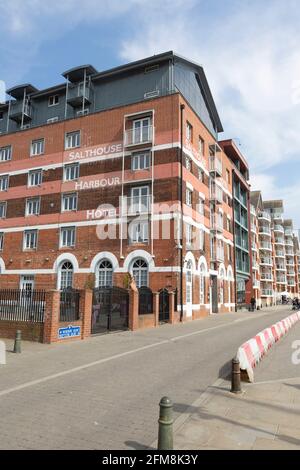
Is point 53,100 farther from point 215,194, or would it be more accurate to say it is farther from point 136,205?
point 215,194

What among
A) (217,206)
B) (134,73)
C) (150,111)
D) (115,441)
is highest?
(134,73)

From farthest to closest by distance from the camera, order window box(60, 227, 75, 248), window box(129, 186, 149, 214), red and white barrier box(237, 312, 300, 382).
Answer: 1. window box(60, 227, 75, 248)
2. window box(129, 186, 149, 214)
3. red and white barrier box(237, 312, 300, 382)

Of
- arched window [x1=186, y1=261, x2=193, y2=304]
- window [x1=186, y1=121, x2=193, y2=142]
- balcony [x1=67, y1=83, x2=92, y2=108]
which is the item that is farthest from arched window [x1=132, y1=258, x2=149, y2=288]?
balcony [x1=67, y1=83, x2=92, y2=108]

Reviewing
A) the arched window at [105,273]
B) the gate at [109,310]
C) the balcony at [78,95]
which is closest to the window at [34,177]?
the balcony at [78,95]

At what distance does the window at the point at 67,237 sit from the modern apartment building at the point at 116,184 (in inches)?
3.5

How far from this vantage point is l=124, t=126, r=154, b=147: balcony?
2814 centimetres

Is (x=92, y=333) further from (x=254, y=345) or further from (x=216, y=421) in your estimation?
(x=216, y=421)

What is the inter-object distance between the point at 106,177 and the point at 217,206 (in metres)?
12.1

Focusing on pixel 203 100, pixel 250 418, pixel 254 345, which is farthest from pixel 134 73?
pixel 250 418

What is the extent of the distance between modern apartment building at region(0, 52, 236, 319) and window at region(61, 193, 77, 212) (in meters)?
0.08

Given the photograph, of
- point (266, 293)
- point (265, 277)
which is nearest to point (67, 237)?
point (266, 293)

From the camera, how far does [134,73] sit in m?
31.5

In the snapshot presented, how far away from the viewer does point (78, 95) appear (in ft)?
107

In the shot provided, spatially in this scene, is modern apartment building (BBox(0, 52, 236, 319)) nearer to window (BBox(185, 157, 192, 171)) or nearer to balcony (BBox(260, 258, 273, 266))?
window (BBox(185, 157, 192, 171))
